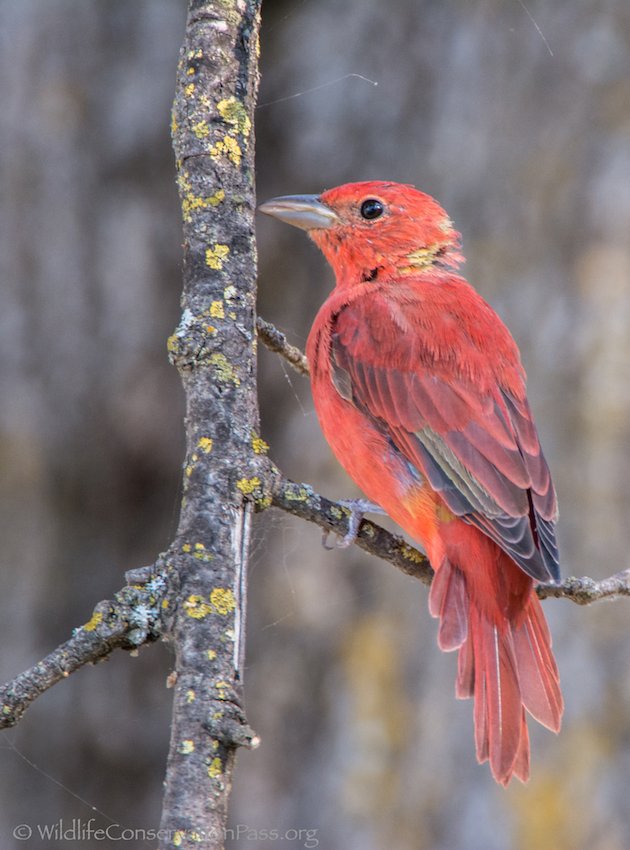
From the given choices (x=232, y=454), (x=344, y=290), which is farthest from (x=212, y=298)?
(x=344, y=290)

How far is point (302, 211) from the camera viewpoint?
3633mm

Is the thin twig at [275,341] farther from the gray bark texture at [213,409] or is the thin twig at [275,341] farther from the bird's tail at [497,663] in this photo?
the bird's tail at [497,663]

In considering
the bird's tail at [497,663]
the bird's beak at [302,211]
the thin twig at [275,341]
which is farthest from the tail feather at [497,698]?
the bird's beak at [302,211]

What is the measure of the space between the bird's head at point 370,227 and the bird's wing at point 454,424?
1.32ft

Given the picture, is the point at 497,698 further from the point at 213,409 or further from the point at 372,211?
the point at 372,211

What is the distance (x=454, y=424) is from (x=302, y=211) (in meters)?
1.01

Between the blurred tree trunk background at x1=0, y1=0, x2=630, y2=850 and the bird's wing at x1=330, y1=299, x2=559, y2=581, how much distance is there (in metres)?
0.86

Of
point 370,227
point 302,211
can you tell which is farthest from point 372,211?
point 302,211

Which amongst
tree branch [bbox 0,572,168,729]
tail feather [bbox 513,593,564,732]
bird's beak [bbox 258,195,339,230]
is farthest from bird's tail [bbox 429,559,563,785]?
bird's beak [bbox 258,195,339,230]

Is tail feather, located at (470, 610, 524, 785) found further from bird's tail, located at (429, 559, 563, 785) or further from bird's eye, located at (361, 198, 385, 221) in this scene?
bird's eye, located at (361, 198, 385, 221)

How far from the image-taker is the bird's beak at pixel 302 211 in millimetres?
3578

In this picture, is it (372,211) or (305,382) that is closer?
(372,211)

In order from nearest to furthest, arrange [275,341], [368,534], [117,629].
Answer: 1. [117,629]
2. [368,534]
3. [275,341]

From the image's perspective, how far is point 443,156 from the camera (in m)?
4.11
